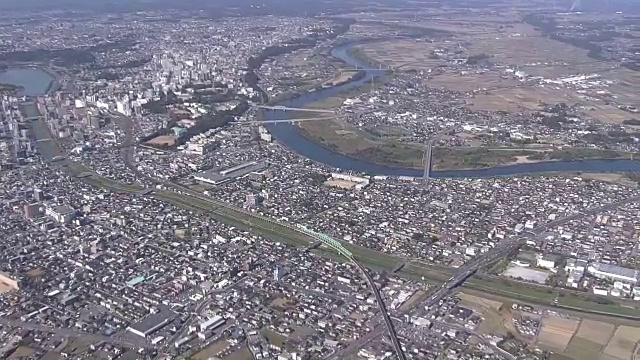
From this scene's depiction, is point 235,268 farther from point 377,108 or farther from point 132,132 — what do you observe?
point 377,108

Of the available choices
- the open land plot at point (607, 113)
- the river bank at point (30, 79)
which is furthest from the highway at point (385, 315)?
the river bank at point (30, 79)

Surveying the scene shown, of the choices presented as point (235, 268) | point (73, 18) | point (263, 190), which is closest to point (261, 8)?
point (73, 18)

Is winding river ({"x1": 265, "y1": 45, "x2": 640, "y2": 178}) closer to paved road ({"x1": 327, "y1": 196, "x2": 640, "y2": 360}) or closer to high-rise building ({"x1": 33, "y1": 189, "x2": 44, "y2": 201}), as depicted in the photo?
paved road ({"x1": 327, "y1": 196, "x2": 640, "y2": 360})

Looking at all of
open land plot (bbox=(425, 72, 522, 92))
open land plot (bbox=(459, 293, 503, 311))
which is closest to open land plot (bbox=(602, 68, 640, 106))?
open land plot (bbox=(425, 72, 522, 92))

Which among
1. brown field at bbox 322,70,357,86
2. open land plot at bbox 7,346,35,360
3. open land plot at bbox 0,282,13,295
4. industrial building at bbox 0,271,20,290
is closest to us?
open land plot at bbox 7,346,35,360

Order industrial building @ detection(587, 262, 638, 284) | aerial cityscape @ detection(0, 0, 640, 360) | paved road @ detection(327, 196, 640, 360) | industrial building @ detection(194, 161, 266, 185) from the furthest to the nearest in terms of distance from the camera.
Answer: industrial building @ detection(194, 161, 266, 185) < industrial building @ detection(587, 262, 638, 284) < aerial cityscape @ detection(0, 0, 640, 360) < paved road @ detection(327, 196, 640, 360)

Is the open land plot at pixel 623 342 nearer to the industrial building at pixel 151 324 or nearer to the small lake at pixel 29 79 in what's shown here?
the industrial building at pixel 151 324
